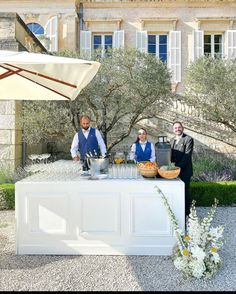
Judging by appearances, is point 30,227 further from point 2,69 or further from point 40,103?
point 40,103

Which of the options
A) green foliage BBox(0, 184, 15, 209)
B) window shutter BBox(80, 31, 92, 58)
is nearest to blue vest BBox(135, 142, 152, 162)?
green foliage BBox(0, 184, 15, 209)

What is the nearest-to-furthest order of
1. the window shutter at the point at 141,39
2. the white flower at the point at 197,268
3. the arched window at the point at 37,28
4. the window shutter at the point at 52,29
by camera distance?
the white flower at the point at 197,268 < the window shutter at the point at 52,29 < the window shutter at the point at 141,39 < the arched window at the point at 37,28

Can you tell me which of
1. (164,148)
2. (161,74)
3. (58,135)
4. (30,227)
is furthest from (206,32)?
(30,227)

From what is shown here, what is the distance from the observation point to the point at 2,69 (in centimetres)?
495

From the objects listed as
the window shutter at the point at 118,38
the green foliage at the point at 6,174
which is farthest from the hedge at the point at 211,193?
the window shutter at the point at 118,38

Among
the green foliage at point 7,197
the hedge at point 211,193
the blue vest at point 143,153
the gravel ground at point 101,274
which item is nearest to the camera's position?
the gravel ground at point 101,274

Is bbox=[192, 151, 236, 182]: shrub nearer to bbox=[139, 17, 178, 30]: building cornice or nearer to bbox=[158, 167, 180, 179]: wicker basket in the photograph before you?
bbox=[158, 167, 180, 179]: wicker basket

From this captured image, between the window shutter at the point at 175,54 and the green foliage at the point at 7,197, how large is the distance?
12.6 meters

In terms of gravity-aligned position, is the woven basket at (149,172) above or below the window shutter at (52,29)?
below

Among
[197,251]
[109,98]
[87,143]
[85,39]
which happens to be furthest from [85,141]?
[85,39]

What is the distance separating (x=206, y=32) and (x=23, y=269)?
56.4 ft

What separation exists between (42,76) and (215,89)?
7918 mm

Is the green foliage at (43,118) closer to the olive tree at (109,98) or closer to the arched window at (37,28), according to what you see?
the olive tree at (109,98)

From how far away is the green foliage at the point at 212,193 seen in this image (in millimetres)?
7520
